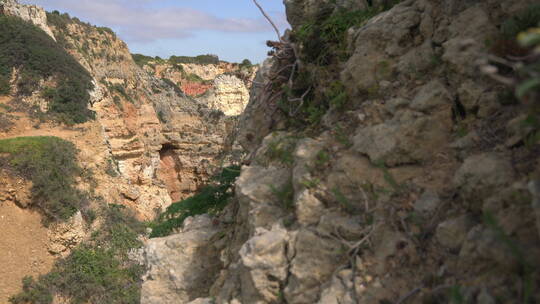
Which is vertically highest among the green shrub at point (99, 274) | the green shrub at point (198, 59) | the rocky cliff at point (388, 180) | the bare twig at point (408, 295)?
the green shrub at point (198, 59)

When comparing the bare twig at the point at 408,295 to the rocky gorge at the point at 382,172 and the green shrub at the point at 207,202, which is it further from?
the green shrub at the point at 207,202

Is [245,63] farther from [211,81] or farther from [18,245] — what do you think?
[18,245]

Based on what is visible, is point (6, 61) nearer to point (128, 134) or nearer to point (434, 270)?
point (128, 134)

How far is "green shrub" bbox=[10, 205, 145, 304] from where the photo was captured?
1341cm

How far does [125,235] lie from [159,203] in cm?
566

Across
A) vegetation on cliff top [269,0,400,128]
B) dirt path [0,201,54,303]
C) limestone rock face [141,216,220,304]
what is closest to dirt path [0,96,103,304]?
dirt path [0,201,54,303]

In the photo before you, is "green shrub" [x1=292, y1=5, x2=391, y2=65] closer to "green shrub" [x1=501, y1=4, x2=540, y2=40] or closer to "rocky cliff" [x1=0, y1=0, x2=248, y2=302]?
"green shrub" [x1=501, y1=4, x2=540, y2=40]

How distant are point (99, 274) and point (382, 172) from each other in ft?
47.8

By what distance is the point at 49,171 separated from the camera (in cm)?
1575

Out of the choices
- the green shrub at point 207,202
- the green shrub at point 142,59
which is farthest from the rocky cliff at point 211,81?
the green shrub at point 207,202

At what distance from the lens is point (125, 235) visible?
54.6ft

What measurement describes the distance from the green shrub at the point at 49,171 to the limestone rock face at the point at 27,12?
1097 centimetres

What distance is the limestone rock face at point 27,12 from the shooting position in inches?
902

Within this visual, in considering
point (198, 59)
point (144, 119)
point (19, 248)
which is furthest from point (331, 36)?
point (198, 59)
